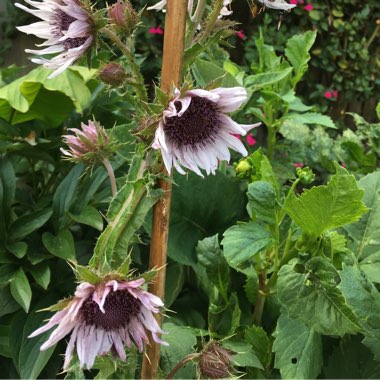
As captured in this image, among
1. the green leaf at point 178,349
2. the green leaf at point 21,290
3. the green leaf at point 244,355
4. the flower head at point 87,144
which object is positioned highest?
the flower head at point 87,144

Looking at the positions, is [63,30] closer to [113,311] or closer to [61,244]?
[113,311]

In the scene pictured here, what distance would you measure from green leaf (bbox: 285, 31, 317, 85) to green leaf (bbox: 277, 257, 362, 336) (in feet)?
2.33

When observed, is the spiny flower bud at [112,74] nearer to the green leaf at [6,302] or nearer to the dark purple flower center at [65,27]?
the dark purple flower center at [65,27]

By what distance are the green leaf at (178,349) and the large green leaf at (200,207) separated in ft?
0.69

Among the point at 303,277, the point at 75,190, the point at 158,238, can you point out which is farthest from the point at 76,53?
the point at 75,190

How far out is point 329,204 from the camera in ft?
2.94

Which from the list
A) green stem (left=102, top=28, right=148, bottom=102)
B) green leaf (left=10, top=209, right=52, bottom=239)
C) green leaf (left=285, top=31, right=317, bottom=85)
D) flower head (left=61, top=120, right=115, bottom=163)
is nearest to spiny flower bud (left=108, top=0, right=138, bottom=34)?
green stem (left=102, top=28, right=148, bottom=102)

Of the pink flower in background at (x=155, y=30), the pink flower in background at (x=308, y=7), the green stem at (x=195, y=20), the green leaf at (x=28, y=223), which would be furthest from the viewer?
the pink flower in background at (x=308, y=7)

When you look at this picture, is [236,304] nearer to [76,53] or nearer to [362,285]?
[362,285]

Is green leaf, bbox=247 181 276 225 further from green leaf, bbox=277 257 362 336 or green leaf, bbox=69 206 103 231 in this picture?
green leaf, bbox=69 206 103 231

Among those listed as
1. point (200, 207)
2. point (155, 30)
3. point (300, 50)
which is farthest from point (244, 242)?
point (155, 30)

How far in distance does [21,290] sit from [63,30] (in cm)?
65

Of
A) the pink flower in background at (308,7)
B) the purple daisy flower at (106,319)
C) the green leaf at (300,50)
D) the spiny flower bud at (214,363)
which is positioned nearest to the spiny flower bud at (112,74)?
the purple daisy flower at (106,319)

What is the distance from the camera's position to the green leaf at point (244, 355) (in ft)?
3.28
